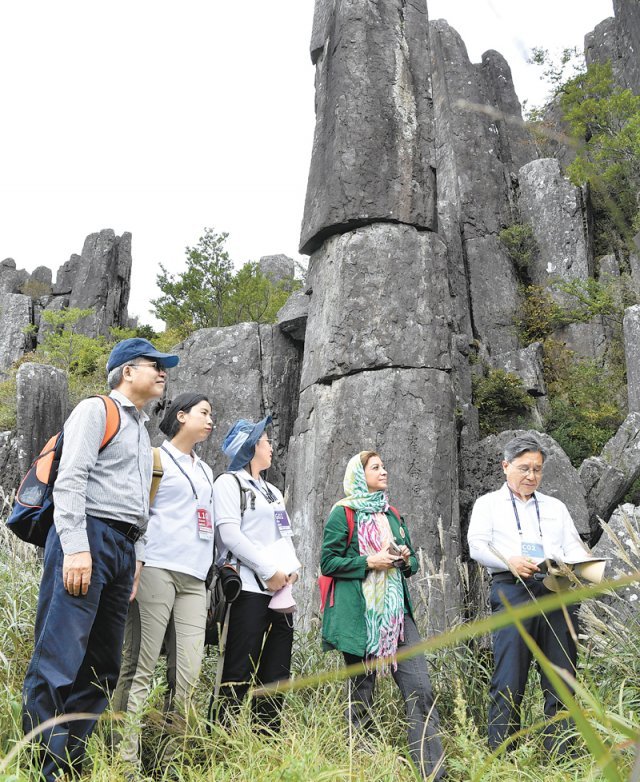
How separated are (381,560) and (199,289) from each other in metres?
17.0

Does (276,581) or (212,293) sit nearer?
(276,581)

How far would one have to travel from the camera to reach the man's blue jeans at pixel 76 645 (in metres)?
3.25

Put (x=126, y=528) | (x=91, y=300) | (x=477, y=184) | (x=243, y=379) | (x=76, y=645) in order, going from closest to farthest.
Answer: (x=76, y=645), (x=126, y=528), (x=243, y=379), (x=477, y=184), (x=91, y=300)

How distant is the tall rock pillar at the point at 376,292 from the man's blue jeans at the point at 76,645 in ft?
13.4

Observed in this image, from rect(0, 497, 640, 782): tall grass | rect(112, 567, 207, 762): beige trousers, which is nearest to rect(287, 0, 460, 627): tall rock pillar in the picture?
rect(0, 497, 640, 782): tall grass

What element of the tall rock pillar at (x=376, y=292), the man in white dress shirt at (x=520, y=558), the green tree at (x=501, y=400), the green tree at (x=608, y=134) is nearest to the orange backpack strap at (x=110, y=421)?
the man in white dress shirt at (x=520, y=558)

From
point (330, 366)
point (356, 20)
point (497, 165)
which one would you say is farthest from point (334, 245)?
point (497, 165)

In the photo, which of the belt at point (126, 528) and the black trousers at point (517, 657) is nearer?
the belt at point (126, 528)

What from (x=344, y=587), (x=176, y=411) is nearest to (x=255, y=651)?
(x=344, y=587)

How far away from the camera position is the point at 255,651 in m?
4.22

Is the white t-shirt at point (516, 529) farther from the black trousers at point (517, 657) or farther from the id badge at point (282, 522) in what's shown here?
the id badge at point (282, 522)

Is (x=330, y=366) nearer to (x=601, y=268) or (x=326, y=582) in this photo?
(x=326, y=582)

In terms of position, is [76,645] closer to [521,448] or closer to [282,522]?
[282,522]

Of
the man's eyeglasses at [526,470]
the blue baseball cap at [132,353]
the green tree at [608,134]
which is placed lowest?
the man's eyeglasses at [526,470]
